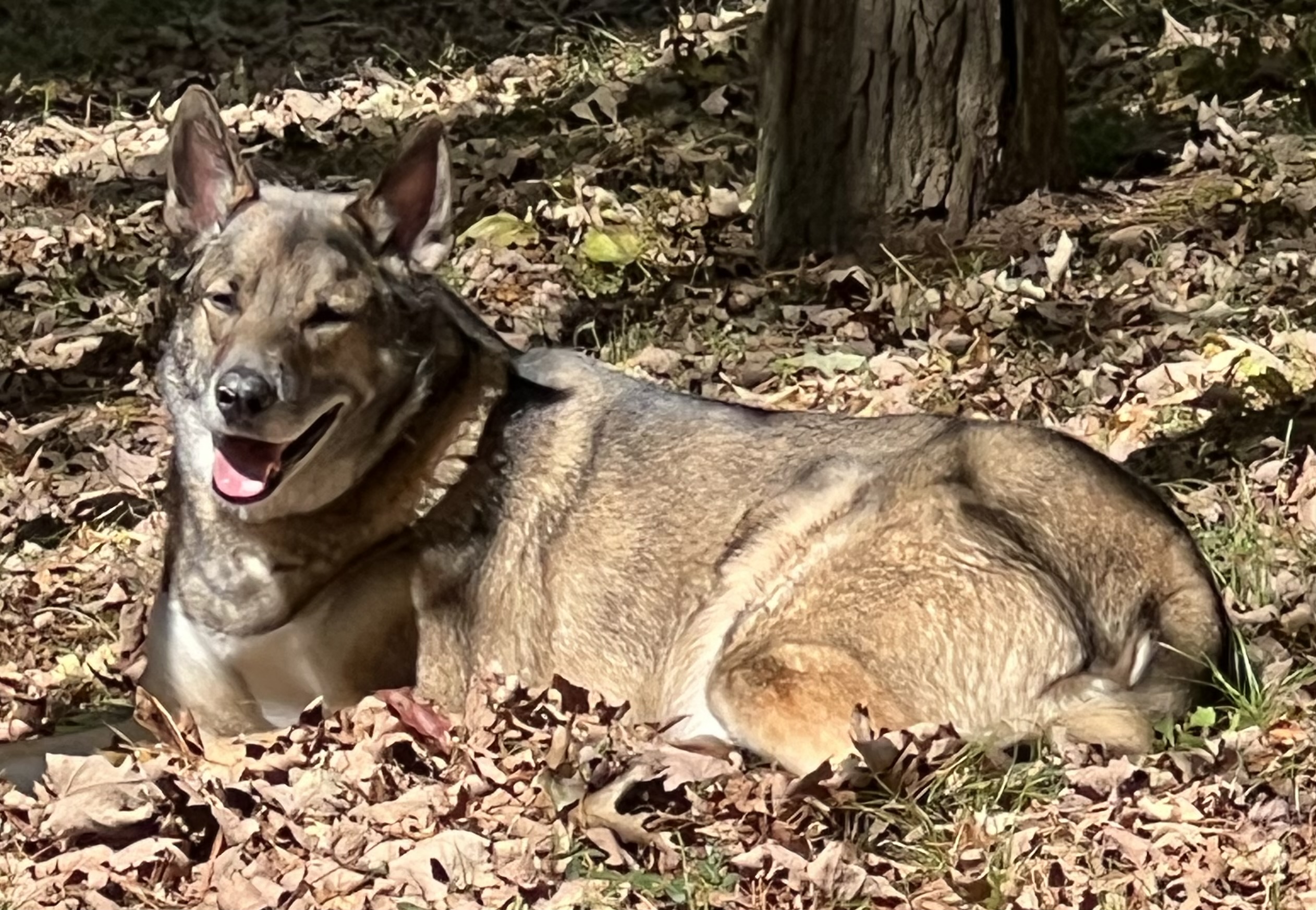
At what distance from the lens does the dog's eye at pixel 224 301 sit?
508 cm

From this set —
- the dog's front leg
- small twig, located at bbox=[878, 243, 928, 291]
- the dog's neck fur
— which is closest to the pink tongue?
the dog's neck fur

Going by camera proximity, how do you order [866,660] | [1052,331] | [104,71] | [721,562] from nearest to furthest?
[866,660] < [721,562] < [1052,331] < [104,71]

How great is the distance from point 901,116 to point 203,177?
146 inches

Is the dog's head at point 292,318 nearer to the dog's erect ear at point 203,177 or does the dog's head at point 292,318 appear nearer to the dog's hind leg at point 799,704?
the dog's erect ear at point 203,177

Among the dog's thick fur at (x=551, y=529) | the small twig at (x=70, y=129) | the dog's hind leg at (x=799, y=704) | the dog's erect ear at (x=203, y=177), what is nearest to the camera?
the dog's hind leg at (x=799, y=704)

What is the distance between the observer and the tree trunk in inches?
313

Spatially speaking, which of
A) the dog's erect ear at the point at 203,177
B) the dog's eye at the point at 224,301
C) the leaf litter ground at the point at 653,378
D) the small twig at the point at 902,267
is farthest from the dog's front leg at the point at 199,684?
the small twig at the point at 902,267

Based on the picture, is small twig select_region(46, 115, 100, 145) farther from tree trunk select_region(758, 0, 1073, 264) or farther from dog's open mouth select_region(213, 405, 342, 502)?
dog's open mouth select_region(213, 405, 342, 502)

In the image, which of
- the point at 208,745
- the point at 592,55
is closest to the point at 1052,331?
the point at 208,745

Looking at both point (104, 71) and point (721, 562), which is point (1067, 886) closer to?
point (721, 562)

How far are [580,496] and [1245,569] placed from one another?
204cm

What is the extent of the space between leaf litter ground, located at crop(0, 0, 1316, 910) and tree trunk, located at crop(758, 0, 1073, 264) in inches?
8.5

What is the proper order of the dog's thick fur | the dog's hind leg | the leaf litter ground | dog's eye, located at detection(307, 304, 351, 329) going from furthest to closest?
1. dog's eye, located at detection(307, 304, 351, 329)
2. the dog's thick fur
3. the dog's hind leg
4. the leaf litter ground

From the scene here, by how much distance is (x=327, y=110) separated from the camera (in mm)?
11273
